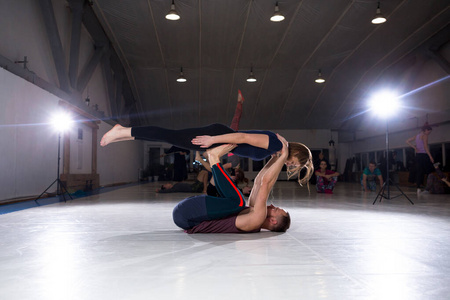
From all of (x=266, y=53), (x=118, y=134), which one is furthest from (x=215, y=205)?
(x=266, y=53)

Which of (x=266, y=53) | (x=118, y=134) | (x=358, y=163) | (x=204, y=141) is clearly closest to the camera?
(x=204, y=141)

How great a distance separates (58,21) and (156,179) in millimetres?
12283

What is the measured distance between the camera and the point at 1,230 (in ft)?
11.3

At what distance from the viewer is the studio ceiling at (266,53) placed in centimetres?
1069

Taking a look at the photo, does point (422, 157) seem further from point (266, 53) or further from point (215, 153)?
point (215, 153)

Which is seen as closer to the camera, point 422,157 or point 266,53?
point 422,157

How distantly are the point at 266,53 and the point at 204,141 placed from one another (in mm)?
11061

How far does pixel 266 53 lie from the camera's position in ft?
44.3

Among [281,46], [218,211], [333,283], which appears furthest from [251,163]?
[333,283]

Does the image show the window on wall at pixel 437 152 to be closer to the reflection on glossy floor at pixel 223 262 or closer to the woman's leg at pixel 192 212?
the reflection on glossy floor at pixel 223 262

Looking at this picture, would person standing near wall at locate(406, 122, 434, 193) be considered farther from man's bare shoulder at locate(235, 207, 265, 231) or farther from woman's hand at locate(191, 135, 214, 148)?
woman's hand at locate(191, 135, 214, 148)

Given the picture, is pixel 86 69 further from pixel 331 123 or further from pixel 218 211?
pixel 331 123

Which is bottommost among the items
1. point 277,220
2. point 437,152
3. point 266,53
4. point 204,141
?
point 277,220

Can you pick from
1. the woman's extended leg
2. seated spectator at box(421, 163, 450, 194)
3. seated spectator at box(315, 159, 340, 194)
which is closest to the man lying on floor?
the woman's extended leg
